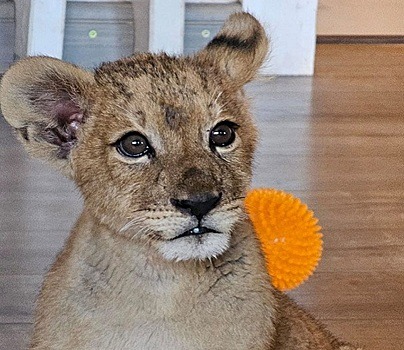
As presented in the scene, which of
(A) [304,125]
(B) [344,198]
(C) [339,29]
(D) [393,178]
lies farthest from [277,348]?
(C) [339,29]

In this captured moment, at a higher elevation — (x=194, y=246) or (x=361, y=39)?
(x=361, y=39)

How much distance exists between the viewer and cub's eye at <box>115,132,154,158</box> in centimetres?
132

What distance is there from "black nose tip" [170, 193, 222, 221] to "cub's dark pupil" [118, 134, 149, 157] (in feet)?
0.30

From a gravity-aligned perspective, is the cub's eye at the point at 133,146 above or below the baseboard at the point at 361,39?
below

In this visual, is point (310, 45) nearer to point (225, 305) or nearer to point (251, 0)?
point (251, 0)

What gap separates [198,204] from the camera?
1258 mm

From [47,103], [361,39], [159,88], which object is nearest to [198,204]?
[159,88]

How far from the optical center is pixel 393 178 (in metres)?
2.96

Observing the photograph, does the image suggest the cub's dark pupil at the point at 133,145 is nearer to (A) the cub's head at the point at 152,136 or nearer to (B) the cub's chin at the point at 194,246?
(A) the cub's head at the point at 152,136

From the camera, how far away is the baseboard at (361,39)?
15.8ft

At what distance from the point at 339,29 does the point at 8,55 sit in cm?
166

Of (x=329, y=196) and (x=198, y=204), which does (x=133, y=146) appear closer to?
(x=198, y=204)

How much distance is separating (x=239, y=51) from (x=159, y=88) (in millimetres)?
196

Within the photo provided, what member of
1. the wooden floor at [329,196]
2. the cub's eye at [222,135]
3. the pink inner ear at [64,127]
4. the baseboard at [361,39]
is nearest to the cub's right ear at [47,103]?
the pink inner ear at [64,127]
